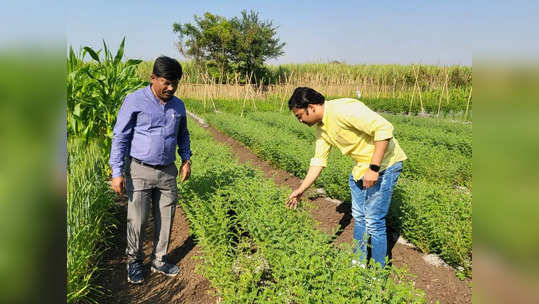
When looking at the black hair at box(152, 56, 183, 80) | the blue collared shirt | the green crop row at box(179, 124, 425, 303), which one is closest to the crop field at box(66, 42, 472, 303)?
the green crop row at box(179, 124, 425, 303)

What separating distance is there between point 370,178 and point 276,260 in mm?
1179

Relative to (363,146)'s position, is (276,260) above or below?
below

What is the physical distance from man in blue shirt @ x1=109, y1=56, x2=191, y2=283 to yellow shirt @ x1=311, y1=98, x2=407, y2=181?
155 cm

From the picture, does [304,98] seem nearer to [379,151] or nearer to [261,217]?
[379,151]

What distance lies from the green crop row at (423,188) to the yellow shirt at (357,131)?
3.47 ft

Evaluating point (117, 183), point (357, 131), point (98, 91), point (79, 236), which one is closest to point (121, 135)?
point (117, 183)

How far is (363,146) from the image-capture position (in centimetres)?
345

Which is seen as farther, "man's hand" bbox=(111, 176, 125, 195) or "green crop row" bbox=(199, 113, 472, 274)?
"green crop row" bbox=(199, 113, 472, 274)

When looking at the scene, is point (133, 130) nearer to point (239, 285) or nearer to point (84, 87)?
point (239, 285)

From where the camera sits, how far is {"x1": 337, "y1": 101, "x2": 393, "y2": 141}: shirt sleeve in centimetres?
311

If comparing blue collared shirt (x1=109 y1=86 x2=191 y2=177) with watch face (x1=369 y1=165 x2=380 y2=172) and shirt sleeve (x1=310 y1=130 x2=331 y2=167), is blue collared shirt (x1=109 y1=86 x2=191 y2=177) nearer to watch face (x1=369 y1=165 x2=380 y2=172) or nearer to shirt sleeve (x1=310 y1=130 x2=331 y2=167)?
shirt sleeve (x1=310 y1=130 x2=331 y2=167)

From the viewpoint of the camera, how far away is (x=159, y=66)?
10.6ft

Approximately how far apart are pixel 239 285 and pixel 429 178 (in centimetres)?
498
